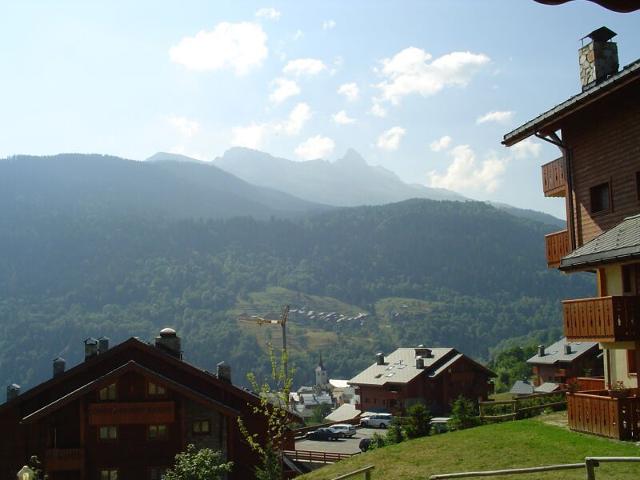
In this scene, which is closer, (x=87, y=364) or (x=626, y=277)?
(x=626, y=277)

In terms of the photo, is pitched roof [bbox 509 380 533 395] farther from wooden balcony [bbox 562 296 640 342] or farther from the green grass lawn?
wooden balcony [bbox 562 296 640 342]

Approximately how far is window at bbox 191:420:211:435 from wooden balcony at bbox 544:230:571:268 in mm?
19351

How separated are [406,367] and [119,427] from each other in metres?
59.2

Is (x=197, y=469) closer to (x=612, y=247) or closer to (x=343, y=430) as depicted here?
(x=612, y=247)

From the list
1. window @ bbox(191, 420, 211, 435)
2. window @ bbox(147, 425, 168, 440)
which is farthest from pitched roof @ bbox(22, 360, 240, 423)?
window @ bbox(147, 425, 168, 440)

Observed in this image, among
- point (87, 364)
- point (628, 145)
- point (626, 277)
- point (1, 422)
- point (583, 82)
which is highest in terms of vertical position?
point (583, 82)

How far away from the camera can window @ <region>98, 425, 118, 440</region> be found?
37.1m

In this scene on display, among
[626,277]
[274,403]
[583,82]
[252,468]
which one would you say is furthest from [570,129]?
Answer: [252,468]

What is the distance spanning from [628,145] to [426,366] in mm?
69920

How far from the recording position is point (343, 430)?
6869 centimetres

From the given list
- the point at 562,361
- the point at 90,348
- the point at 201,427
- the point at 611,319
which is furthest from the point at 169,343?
the point at 562,361

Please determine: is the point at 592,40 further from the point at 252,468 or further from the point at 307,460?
the point at 307,460

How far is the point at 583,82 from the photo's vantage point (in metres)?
26.1

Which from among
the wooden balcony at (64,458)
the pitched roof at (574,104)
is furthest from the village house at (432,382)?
the pitched roof at (574,104)
